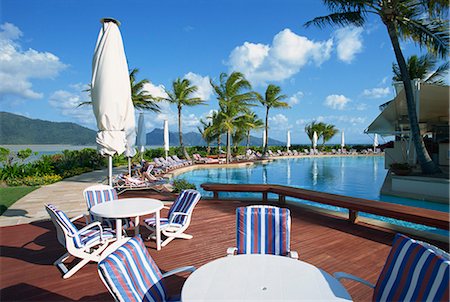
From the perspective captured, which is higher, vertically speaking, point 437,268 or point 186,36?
point 186,36

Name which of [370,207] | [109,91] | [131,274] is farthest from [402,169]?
[131,274]

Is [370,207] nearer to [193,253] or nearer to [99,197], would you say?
[193,253]

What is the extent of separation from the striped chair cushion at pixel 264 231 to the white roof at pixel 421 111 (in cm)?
1127

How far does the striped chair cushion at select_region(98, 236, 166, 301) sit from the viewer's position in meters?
1.45

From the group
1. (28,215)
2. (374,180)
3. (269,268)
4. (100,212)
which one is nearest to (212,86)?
(374,180)

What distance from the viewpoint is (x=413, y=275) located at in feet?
4.81

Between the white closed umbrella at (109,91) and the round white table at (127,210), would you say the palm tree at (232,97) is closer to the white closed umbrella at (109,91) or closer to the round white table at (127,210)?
the white closed umbrella at (109,91)

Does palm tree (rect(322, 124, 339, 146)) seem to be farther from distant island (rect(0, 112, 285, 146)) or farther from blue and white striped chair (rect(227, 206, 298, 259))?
blue and white striped chair (rect(227, 206, 298, 259))

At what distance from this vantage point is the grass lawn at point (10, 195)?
573 centimetres

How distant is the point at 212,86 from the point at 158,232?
17.4 meters

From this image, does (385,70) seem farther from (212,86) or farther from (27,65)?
(27,65)

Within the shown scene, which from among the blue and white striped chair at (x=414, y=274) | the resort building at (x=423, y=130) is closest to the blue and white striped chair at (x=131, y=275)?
the blue and white striped chair at (x=414, y=274)

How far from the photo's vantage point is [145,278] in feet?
5.65

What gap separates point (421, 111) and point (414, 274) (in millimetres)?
15568
